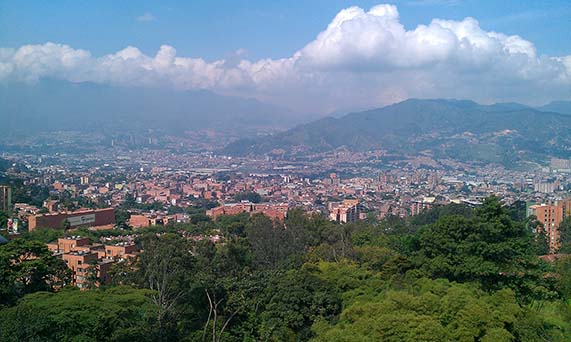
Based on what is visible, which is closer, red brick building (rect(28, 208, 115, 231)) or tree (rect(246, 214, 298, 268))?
tree (rect(246, 214, 298, 268))

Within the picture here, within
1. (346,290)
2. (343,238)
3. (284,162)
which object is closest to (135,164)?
(284,162)

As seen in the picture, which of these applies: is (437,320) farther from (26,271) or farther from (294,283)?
(26,271)

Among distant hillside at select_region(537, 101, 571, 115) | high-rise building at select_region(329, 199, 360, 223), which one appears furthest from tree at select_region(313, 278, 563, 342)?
distant hillside at select_region(537, 101, 571, 115)

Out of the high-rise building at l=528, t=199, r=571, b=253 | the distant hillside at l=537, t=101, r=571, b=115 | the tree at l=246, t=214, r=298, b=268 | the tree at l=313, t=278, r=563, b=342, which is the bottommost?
the high-rise building at l=528, t=199, r=571, b=253

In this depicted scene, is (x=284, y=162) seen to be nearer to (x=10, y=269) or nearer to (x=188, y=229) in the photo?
(x=188, y=229)

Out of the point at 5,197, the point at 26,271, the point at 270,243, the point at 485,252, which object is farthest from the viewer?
the point at 5,197

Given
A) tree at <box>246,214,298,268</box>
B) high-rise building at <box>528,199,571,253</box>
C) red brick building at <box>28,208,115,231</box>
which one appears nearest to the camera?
tree at <box>246,214,298,268</box>

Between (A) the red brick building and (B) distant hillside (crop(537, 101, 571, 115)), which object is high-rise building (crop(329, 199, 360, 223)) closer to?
(A) the red brick building

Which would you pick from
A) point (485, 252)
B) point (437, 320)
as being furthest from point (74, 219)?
point (437, 320)
